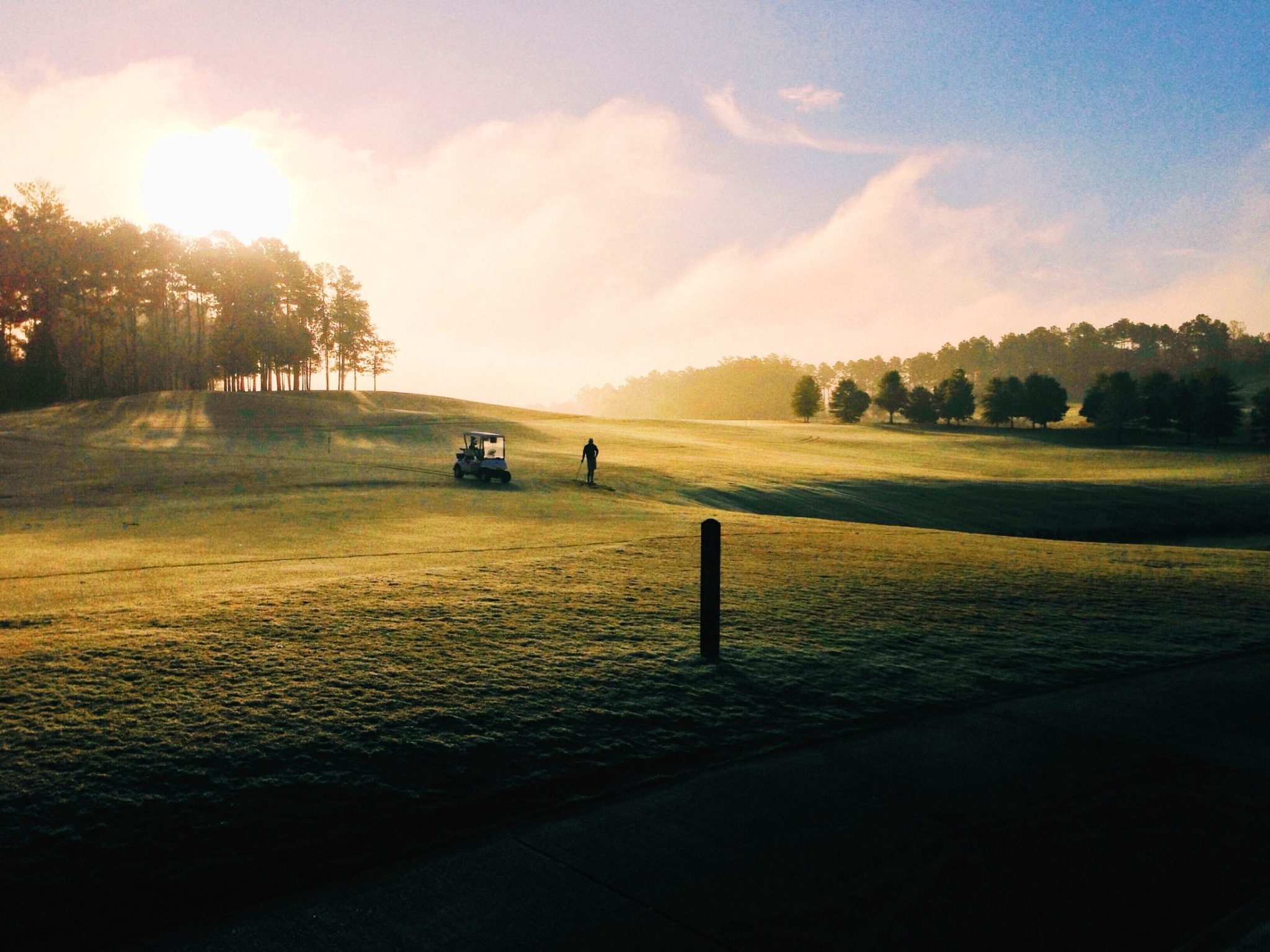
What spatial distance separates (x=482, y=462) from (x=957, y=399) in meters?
94.5

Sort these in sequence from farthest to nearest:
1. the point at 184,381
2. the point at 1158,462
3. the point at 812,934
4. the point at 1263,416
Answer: the point at 184,381
the point at 1263,416
the point at 1158,462
the point at 812,934

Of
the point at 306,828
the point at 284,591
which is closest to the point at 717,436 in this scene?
the point at 284,591

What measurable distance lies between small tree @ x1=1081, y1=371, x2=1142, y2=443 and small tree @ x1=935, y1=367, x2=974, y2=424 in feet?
46.5

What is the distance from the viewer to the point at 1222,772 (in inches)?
231

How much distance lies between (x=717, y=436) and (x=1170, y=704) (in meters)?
70.9

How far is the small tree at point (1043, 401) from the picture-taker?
10769 cm

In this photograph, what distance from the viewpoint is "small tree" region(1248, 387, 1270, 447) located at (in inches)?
3305

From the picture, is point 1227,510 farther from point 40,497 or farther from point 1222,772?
point 40,497

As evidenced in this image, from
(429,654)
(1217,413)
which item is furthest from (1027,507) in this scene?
(1217,413)

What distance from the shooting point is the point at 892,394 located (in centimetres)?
11950

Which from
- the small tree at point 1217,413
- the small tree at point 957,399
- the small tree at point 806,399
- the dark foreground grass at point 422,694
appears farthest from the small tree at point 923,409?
the dark foreground grass at point 422,694

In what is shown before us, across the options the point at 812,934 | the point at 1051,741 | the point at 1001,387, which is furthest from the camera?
the point at 1001,387

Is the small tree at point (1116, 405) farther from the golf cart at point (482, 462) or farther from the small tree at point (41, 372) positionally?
the small tree at point (41, 372)

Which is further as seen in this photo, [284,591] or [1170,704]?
[284,591]
